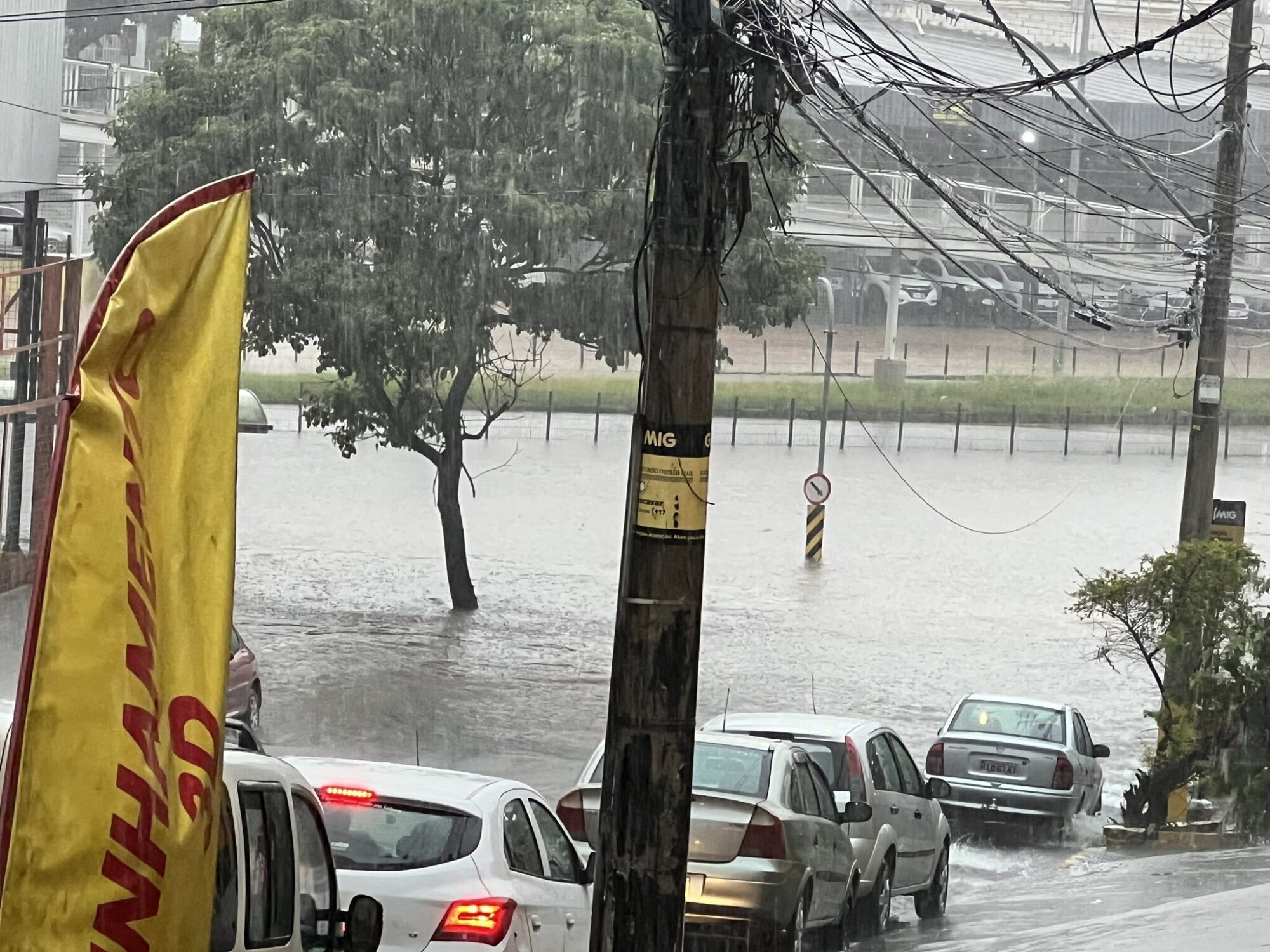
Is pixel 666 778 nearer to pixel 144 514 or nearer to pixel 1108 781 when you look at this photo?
pixel 144 514

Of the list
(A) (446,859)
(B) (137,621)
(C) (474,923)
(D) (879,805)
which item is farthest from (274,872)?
(D) (879,805)

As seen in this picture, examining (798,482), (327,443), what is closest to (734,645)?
(798,482)

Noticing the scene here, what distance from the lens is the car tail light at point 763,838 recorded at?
9.08 m

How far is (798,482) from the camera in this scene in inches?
2212

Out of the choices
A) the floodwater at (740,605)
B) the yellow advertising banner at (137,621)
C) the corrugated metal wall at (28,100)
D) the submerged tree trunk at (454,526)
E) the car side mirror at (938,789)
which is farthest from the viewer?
the submerged tree trunk at (454,526)

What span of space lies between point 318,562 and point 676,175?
120 feet

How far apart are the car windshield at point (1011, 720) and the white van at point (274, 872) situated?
11.8 meters

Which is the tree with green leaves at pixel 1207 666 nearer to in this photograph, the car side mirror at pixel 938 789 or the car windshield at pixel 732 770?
the car side mirror at pixel 938 789

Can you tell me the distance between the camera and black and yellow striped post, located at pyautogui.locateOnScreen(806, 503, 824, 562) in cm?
3759

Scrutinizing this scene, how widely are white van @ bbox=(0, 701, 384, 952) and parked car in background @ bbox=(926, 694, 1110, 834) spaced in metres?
10.8

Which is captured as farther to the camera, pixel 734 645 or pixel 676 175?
pixel 734 645

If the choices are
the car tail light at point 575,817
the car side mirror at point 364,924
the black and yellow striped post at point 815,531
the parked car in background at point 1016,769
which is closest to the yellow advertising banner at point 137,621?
the car side mirror at point 364,924

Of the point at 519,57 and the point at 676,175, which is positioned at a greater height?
the point at 519,57

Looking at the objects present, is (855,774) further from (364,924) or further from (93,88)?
(93,88)
